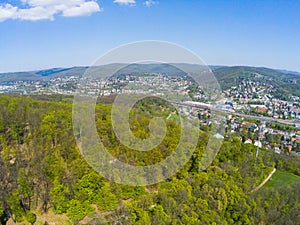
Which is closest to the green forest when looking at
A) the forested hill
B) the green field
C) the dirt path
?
the dirt path

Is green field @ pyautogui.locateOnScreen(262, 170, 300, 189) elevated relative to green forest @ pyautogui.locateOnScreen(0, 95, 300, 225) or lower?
lower

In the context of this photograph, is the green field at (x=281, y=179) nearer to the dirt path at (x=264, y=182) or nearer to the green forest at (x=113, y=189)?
the dirt path at (x=264, y=182)

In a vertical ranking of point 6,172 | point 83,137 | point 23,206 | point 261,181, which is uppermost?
point 83,137

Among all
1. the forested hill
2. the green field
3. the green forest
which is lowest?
the green field

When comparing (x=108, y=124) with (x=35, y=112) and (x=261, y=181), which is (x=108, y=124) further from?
(x=261, y=181)

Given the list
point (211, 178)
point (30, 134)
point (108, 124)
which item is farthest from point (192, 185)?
point (30, 134)

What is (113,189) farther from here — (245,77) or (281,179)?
(245,77)

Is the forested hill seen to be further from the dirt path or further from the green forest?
the green forest
